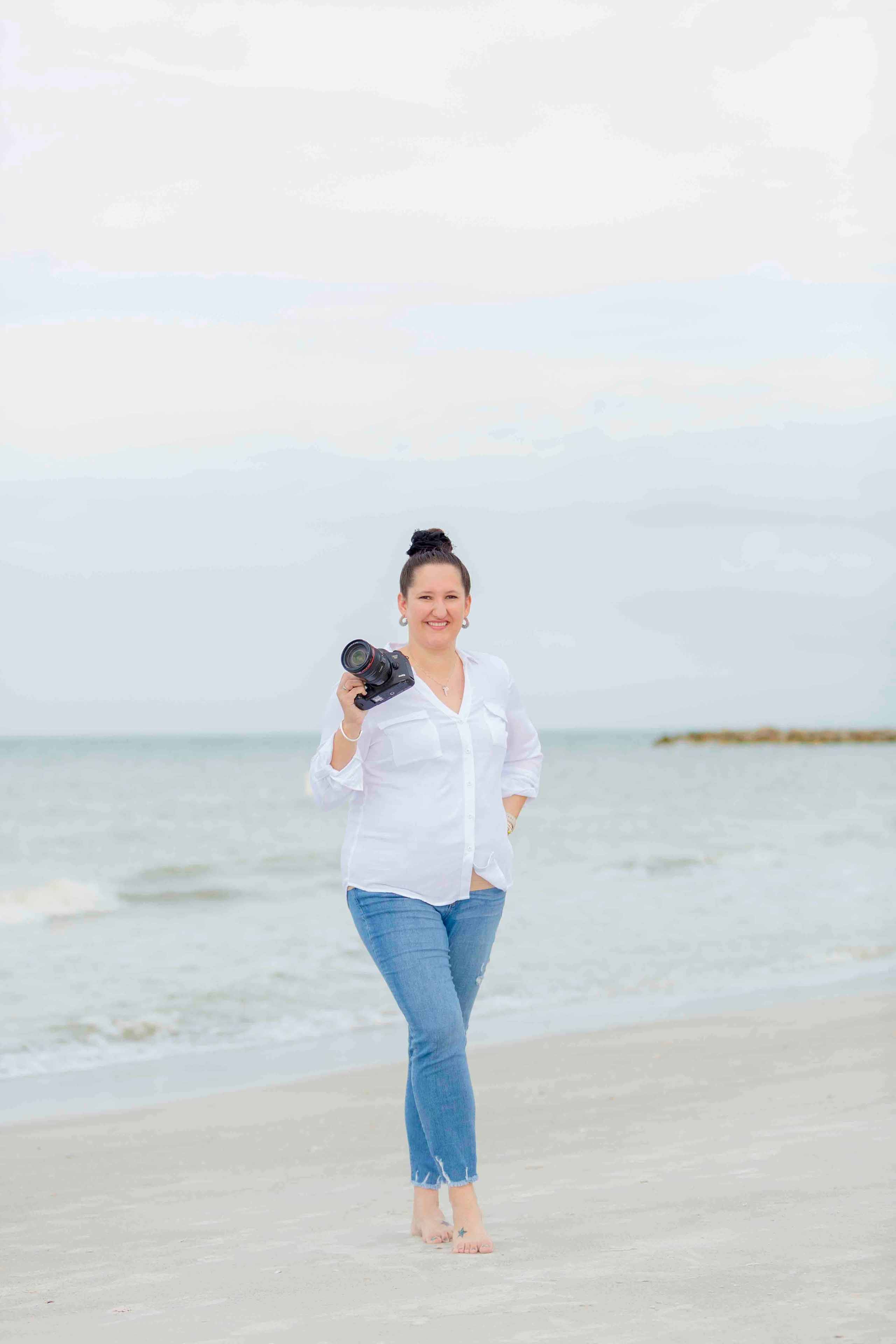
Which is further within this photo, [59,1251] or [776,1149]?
[776,1149]

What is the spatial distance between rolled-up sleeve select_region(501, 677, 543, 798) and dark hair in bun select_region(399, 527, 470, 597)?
13.3 inches

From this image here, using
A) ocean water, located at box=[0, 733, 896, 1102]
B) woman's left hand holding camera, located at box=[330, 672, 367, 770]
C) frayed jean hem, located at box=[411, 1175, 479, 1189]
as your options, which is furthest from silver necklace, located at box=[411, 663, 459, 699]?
ocean water, located at box=[0, 733, 896, 1102]

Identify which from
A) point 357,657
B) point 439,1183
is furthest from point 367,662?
point 439,1183

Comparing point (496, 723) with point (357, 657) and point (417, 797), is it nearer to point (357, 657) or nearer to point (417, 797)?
point (417, 797)

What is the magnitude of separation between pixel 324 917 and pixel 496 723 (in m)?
10.6

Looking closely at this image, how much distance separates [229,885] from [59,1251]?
13653 mm

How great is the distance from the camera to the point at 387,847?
332 cm

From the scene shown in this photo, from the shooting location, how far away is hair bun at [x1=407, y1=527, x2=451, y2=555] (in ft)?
11.6

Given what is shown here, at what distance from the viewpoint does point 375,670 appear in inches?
126

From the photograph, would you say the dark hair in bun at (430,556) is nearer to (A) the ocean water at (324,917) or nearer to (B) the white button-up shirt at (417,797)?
(B) the white button-up shirt at (417,797)

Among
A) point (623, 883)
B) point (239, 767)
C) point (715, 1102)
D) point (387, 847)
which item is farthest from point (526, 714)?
point (239, 767)

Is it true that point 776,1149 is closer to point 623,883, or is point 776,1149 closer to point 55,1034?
point 55,1034

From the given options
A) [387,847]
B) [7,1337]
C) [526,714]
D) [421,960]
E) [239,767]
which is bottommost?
[239,767]

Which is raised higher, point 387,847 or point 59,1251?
point 387,847
